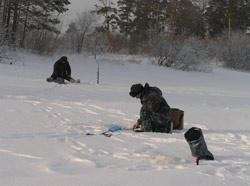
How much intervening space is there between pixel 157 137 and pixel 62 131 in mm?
1552

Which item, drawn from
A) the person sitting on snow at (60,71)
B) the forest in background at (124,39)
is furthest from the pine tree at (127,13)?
the person sitting on snow at (60,71)

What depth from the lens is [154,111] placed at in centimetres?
438

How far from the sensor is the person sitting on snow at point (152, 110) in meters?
4.34

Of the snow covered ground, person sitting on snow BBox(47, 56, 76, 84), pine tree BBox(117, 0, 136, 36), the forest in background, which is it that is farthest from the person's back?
pine tree BBox(117, 0, 136, 36)

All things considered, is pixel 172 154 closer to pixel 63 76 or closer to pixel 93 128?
pixel 93 128

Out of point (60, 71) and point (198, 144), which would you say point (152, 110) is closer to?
point (198, 144)

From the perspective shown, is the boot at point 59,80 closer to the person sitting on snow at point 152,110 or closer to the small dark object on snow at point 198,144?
the person sitting on snow at point 152,110

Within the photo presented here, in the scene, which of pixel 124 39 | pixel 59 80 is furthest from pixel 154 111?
pixel 124 39

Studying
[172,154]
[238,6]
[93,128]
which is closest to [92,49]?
[93,128]

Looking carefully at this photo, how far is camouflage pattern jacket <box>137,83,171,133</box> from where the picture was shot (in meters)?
4.33

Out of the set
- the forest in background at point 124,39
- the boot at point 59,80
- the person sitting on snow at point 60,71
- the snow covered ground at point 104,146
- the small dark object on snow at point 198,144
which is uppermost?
the forest in background at point 124,39

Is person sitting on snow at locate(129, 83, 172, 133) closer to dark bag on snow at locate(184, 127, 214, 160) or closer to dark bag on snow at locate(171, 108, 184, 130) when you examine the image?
dark bag on snow at locate(171, 108, 184, 130)

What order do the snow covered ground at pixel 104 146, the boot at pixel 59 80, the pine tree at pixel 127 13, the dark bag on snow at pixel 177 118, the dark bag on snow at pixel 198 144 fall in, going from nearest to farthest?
the snow covered ground at pixel 104 146
the dark bag on snow at pixel 198 144
the dark bag on snow at pixel 177 118
the boot at pixel 59 80
the pine tree at pixel 127 13

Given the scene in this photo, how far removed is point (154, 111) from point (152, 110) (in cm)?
5
